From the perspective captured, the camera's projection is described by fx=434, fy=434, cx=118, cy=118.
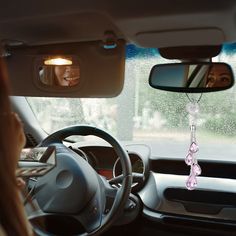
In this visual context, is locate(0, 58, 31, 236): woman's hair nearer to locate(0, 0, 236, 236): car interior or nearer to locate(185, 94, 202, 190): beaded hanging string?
locate(0, 0, 236, 236): car interior

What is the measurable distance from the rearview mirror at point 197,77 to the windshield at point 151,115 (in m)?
0.56

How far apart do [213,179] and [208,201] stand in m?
0.15

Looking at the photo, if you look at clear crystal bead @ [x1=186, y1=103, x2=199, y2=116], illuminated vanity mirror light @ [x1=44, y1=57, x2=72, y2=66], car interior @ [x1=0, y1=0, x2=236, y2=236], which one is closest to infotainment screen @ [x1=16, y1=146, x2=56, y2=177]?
car interior @ [x1=0, y1=0, x2=236, y2=236]

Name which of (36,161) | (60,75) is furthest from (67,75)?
(36,161)

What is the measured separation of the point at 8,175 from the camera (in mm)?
906

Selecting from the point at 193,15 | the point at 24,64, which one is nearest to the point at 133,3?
the point at 193,15

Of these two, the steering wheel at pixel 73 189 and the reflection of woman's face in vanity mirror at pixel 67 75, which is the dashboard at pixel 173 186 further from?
the reflection of woman's face in vanity mirror at pixel 67 75

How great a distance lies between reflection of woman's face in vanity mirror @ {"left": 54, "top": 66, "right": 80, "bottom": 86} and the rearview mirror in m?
0.37

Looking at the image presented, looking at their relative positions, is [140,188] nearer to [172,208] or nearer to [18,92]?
[172,208]

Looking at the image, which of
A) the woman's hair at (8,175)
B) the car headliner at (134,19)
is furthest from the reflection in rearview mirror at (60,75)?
the woman's hair at (8,175)

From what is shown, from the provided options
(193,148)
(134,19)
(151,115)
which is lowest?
(193,148)

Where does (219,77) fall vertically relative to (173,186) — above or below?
above

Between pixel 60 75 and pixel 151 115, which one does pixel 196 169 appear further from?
pixel 60 75

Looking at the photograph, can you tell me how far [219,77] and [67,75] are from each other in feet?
2.09
